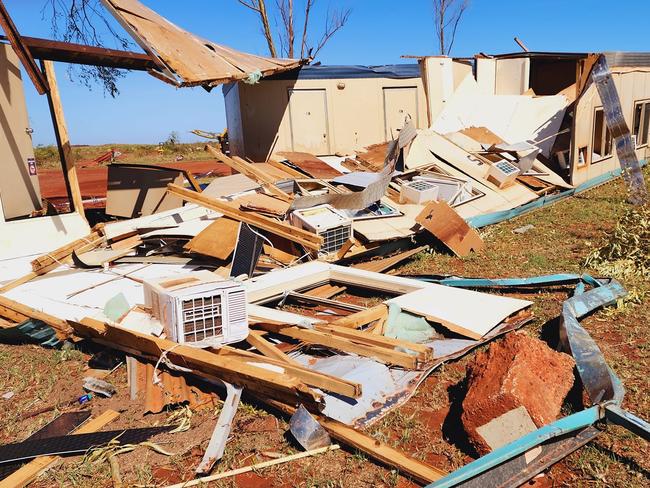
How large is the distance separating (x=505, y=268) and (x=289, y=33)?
55.8 feet

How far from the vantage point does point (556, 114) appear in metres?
12.4

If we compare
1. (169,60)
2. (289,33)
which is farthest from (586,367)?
(289,33)

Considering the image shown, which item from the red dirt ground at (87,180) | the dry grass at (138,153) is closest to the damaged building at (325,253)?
the red dirt ground at (87,180)

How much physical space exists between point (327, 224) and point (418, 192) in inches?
96.8

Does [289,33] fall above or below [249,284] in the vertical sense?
above

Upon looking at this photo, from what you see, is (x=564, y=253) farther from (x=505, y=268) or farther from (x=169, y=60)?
(x=169, y=60)

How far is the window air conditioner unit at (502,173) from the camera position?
9961mm

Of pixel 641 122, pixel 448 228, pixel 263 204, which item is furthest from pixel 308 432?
pixel 641 122

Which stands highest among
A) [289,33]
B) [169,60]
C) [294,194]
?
[289,33]

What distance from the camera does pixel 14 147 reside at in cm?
762

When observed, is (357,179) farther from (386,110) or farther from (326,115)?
(386,110)

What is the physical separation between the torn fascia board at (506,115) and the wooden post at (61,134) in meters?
8.53

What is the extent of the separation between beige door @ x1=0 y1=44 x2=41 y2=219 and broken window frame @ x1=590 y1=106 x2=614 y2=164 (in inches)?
423

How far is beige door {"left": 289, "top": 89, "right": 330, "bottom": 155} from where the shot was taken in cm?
1179
